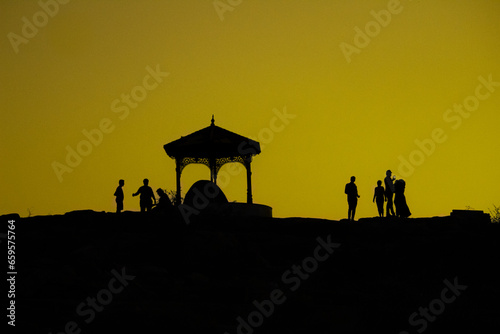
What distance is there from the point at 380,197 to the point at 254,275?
8.23 m

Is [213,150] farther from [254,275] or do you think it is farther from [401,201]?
[254,275]

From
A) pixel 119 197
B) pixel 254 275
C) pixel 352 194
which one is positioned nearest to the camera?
pixel 254 275

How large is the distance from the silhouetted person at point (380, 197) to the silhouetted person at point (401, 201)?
57cm

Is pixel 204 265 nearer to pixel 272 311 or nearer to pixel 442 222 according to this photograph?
pixel 272 311

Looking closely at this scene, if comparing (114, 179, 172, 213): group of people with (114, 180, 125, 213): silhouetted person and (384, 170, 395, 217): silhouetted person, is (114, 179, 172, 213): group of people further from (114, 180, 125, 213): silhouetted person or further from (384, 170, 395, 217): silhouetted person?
(384, 170, 395, 217): silhouetted person

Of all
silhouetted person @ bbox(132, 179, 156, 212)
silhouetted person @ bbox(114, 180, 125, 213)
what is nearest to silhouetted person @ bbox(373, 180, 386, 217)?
silhouetted person @ bbox(132, 179, 156, 212)

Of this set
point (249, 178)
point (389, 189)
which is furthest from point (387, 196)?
point (249, 178)

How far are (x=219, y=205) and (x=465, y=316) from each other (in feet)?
41.7

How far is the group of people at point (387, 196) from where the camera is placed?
23.4 metres

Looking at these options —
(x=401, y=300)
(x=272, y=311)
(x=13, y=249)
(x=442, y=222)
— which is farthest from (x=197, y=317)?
(x=442, y=222)

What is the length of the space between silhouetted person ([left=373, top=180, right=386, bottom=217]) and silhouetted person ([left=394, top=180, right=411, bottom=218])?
0.57 metres

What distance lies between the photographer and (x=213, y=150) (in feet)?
93.3

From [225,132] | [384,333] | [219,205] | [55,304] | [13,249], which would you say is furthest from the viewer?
[225,132]

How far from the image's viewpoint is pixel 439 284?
642 inches
